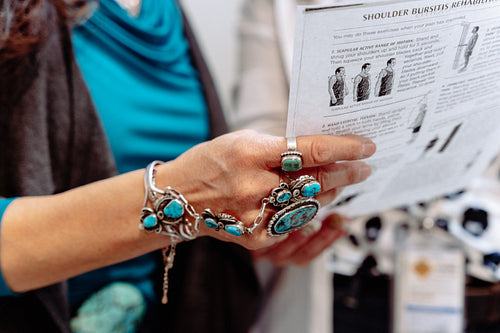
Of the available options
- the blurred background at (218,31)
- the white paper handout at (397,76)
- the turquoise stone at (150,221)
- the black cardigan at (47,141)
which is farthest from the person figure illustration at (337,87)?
the blurred background at (218,31)

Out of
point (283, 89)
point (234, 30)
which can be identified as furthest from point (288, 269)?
point (234, 30)

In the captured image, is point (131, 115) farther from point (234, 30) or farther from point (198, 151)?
point (234, 30)

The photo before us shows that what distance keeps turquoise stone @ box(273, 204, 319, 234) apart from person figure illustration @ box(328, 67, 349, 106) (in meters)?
0.11

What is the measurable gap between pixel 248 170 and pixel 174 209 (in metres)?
0.09

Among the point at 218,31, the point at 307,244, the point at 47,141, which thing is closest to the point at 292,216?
the point at 307,244

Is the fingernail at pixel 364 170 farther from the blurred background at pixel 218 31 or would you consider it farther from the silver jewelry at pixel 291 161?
the blurred background at pixel 218 31

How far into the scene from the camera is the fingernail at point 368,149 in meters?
0.41

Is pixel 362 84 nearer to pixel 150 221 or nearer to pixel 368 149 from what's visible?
pixel 368 149

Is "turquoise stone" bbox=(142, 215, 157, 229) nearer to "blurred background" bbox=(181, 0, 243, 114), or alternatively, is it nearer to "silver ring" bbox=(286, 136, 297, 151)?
"silver ring" bbox=(286, 136, 297, 151)

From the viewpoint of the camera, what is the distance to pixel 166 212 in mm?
403

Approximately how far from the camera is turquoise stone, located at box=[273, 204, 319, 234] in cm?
39

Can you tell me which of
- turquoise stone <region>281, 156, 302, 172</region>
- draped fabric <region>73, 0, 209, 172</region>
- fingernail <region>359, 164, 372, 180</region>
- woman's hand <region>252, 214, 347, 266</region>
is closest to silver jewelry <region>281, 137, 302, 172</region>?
turquoise stone <region>281, 156, 302, 172</region>

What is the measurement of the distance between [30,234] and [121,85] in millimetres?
278

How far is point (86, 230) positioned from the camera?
0.44 m
